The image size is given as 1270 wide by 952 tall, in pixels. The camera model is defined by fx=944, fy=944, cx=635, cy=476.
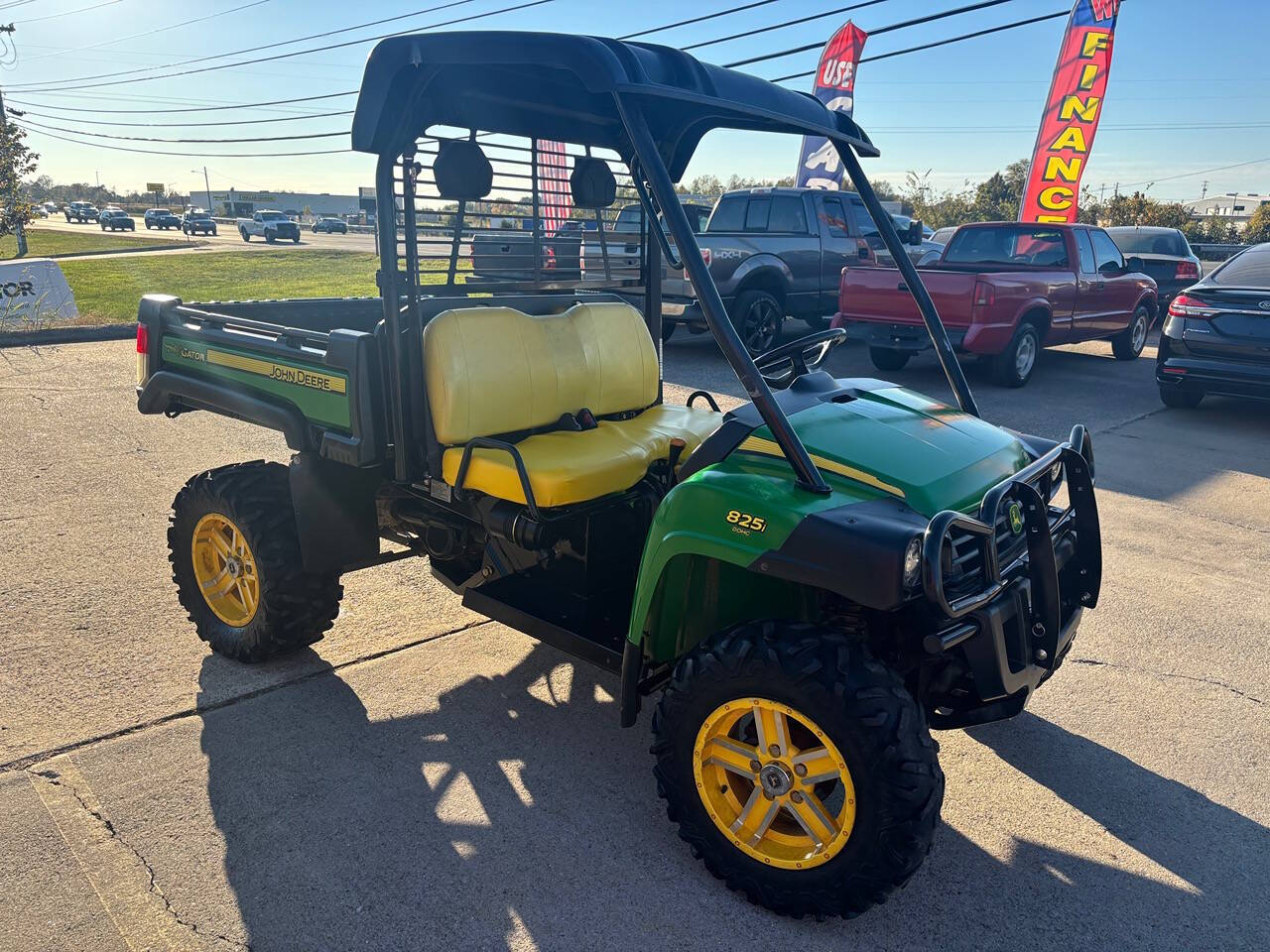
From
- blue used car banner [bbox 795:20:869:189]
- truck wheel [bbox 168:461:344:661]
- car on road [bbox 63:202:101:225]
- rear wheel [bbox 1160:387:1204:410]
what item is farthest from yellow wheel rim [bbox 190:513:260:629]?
car on road [bbox 63:202:101:225]

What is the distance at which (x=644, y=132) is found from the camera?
2645mm

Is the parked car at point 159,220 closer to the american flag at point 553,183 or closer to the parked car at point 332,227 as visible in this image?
the parked car at point 332,227

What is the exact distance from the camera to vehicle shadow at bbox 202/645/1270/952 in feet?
8.26

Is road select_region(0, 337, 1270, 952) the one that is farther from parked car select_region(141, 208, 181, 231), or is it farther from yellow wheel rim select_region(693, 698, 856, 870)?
parked car select_region(141, 208, 181, 231)

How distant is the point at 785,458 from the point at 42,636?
11.1 feet

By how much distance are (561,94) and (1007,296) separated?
24.3ft

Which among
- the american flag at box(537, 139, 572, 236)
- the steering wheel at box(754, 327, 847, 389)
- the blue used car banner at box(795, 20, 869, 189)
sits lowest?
the steering wheel at box(754, 327, 847, 389)

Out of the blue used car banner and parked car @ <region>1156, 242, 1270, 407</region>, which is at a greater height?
the blue used car banner

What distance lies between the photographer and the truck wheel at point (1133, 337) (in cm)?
1226

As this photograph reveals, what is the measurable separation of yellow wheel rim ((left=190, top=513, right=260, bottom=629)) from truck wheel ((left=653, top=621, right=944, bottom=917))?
6.69ft

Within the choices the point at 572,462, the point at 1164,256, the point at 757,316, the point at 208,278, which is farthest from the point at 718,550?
the point at 208,278

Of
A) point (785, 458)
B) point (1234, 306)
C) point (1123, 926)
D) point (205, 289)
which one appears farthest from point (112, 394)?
point (205, 289)

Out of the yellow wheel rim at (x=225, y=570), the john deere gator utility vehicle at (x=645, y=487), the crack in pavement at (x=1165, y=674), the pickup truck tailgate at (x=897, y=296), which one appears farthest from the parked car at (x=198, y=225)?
the crack in pavement at (x=1165, y=674)

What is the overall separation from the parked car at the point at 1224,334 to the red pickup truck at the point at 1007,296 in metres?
1.44
